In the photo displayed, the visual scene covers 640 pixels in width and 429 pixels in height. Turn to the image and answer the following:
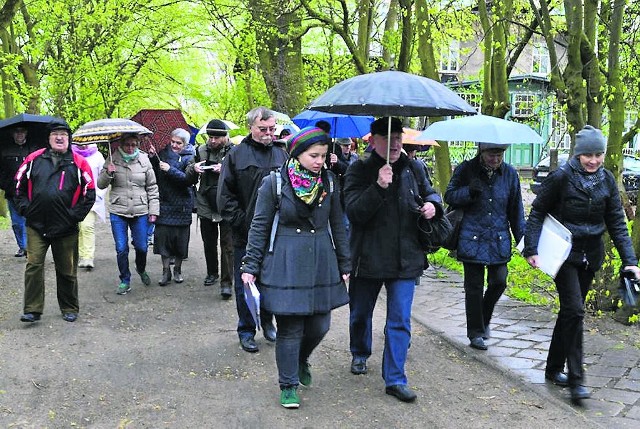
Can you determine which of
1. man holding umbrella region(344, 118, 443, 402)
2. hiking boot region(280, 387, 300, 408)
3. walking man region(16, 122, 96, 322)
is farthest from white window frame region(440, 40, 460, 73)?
hiking boot region(280, 387, 300, 408)

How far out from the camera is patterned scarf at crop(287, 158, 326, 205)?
16.2ft

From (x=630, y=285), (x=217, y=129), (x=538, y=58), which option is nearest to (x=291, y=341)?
(x=630, y=285)

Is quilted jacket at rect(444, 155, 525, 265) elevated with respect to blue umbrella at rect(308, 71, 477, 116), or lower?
lower

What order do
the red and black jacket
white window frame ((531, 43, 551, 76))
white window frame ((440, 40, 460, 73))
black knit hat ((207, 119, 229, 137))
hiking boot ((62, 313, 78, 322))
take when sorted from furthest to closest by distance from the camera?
1. white window frame ((440, 40, 460, 73))
2. white window frame ((531, 43, 551, 76))
3. black knit hat ((207, 119, 229, 137))
4. hiking boot ((62, 313, 78, 322))
5. the red and black jacket

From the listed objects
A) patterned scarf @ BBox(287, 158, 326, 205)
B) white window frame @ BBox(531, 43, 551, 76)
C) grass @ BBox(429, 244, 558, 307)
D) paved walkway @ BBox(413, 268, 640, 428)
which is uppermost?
white window frame @ BBox(531, 43, 551, 76)

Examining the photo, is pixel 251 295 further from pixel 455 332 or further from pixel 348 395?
pixel 455 332

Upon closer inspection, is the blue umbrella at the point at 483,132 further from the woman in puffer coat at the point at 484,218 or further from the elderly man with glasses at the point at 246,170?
the elderly man with glasses at the point at 246,170

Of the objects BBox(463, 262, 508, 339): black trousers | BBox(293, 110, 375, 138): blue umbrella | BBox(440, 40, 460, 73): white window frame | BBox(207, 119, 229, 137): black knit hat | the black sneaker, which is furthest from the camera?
BBox(440, 40, 460, 73): white window frame

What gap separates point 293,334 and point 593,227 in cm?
237

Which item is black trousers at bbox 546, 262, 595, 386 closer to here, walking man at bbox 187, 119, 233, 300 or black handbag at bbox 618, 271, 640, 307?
black handbag at bbox 618, 271, 640, 307

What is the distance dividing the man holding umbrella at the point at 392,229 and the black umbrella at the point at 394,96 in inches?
11.9

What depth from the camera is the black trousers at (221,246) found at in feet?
28.3

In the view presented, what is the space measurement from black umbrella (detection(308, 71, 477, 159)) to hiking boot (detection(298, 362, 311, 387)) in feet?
6.21

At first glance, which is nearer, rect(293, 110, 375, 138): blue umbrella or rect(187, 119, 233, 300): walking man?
rect(187, 119, 233, 300): walking man
